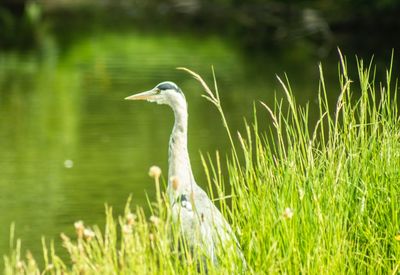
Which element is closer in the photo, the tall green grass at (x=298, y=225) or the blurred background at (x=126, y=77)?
the tall green grass at (x=298, y=225)

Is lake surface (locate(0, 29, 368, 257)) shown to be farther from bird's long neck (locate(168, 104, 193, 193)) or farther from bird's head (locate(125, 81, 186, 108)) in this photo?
bird's head (locate(125, 81, 186, 108))

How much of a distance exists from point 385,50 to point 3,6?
22.2 m

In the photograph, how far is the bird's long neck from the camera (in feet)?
20.2

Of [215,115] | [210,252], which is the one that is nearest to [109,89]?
[215,115]

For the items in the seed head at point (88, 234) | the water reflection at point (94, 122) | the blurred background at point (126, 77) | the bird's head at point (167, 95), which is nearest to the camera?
the seed head at point (88, 234)

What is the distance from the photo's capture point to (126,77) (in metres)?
24.7

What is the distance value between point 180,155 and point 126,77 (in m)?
18.6

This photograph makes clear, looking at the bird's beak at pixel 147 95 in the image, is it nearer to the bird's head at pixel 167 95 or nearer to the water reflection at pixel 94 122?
the bird's head at pixel 167 95

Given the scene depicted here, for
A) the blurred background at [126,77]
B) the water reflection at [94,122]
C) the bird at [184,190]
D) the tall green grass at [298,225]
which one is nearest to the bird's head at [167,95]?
the bird at [184,190]

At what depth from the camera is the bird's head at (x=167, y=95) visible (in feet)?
21.1

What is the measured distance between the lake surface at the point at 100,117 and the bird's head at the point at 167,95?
1.14m

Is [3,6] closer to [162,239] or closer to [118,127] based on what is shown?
[118,127]

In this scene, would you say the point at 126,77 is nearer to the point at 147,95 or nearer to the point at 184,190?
the point at 147,95

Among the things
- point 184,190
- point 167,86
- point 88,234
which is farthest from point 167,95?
point 88,234
